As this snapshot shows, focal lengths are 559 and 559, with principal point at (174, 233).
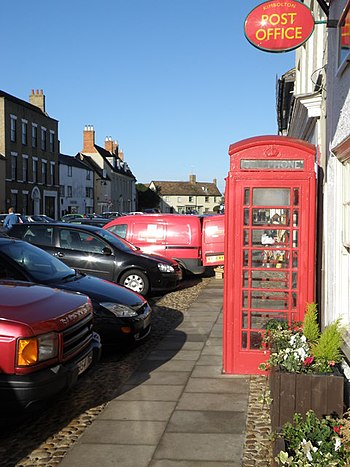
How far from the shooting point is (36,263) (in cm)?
770

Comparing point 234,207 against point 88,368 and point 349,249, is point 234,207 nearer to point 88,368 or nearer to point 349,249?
point 349,249

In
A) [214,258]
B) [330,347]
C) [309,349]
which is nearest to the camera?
[330,347]

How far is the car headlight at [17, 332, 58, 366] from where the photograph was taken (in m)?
4.50

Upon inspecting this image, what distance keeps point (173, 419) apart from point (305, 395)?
1399mm

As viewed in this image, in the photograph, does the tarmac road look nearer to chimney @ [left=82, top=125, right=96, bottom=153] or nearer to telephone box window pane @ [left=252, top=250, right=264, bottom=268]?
telephone box window pane @ [left=252, top=250, right=264, bottom=268]

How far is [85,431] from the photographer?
16.2 feet

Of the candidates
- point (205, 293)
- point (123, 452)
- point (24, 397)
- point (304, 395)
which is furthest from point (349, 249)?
point (205, 293)

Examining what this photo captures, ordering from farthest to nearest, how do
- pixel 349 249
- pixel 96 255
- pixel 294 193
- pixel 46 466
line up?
pixel 96 255 → pixel 294 193 → pixel 349 249 → pixel 46 466

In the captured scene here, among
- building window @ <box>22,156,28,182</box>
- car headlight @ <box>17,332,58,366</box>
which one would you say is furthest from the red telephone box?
building window @ <box>22,156,28,182</box>

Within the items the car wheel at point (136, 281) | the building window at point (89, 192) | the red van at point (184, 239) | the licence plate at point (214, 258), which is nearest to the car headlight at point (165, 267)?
the car wheel at point (136, 281)

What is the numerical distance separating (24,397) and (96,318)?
2.91 m

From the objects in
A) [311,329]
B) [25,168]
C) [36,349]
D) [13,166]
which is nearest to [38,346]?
[36,349]

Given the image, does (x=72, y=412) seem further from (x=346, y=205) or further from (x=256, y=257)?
(x=346, y=205)

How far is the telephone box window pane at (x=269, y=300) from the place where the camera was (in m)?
6.32
